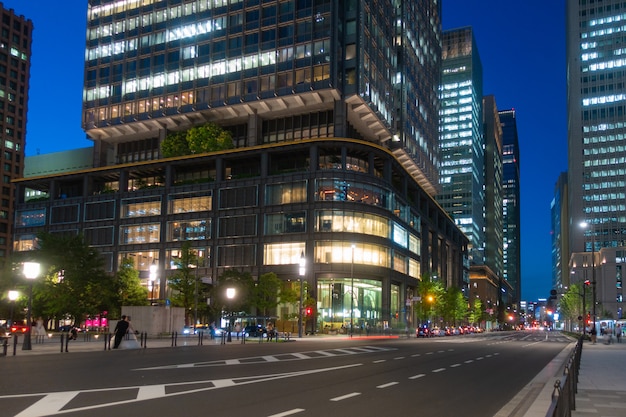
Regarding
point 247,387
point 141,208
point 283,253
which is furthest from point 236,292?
point 247,387

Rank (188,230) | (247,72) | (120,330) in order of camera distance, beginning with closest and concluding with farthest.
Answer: (120,330), (247,72), (188,230)

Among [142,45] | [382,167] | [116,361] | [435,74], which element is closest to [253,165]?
[382,167]

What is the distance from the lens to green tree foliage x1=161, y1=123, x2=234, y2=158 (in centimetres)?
9825

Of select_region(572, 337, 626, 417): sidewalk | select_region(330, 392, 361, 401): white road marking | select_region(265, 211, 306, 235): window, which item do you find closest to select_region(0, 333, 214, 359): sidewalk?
select_region(330, 392, 361, 401): white road marking

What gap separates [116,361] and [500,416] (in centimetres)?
1816

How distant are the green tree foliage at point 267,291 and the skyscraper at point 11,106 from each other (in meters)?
93.3

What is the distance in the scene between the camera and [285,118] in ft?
331

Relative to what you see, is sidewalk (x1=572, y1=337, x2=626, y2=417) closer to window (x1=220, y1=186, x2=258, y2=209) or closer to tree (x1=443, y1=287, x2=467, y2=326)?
window (x1=220, y1=186, x2=258, y2=209)

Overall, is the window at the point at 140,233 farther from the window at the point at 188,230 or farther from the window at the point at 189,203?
the window at the point at 189,203

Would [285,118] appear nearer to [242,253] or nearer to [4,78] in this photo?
[242,253]

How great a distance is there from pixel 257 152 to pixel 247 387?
78.4 meters

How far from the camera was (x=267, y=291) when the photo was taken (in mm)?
83375

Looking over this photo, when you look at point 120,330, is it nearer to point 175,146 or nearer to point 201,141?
point 201,141

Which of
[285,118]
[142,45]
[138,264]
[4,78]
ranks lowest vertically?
[138,264]
